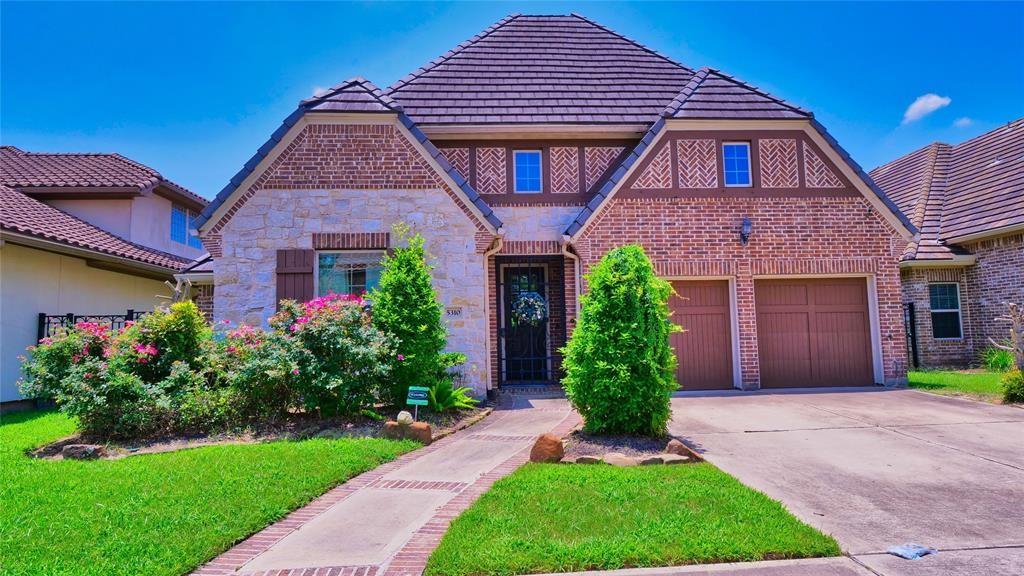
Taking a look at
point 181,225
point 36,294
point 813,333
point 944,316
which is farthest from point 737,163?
point 181,225

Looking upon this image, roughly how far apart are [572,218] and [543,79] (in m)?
4.13

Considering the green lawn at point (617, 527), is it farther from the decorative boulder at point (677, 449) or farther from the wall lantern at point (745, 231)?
the wall lantern at point (745, 231)

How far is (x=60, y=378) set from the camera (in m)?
7.92

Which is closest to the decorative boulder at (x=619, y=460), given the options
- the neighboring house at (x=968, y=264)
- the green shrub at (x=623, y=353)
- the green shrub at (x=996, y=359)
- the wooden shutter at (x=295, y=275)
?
the green shrub at (x=623, y=353)

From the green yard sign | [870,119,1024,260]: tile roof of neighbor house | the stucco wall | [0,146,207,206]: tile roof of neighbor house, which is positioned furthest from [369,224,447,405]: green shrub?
[870,119,1024,260]: tile roof of neighbor house

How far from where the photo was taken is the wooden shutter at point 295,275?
10469 millimetres

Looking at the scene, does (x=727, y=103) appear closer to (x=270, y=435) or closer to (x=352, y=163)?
(x=352, y=163)

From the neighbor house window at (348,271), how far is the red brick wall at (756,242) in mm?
4256

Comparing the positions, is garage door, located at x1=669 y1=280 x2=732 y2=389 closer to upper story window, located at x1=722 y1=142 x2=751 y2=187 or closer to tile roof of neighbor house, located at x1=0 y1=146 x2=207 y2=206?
upper story window, located at x1=722 y1=142 x2=751 y2=187

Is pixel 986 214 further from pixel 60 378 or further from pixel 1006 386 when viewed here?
pixel 60 378

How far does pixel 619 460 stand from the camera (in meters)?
5.93

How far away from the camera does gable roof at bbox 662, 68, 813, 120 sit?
12.0 metres

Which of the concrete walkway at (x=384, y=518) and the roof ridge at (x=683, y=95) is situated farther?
the roof ridge at (x=683, y=95)

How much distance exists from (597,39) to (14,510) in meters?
15.9
